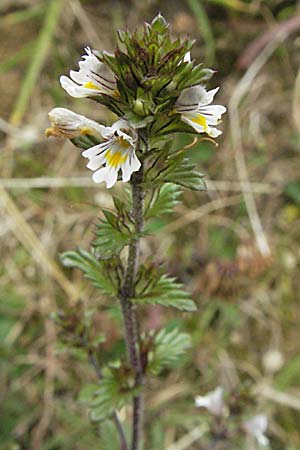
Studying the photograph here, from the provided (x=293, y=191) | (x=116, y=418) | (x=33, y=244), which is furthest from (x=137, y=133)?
(x=293, y=191)

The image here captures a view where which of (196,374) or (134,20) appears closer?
(196,374)

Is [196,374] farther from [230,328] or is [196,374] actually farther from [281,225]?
[281,225]

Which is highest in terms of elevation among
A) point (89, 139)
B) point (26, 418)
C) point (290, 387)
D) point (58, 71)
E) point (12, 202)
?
point (58, 71)

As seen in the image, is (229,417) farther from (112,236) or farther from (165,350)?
(112,236)

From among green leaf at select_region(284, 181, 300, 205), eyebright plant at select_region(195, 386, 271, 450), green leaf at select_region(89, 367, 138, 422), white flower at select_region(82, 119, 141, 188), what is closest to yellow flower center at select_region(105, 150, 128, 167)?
white flower at select_region(82, 119, 141, 188)

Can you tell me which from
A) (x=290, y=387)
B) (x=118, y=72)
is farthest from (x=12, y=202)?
(x=118, y=72)

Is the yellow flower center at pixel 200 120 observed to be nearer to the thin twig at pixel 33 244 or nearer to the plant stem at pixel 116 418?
the plant stem at pixel 116 418
